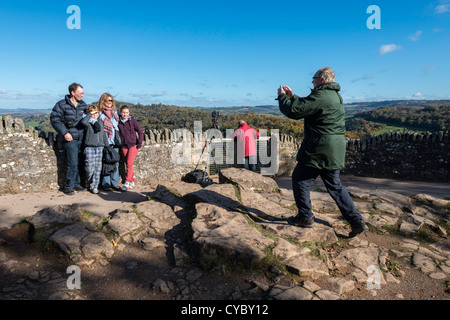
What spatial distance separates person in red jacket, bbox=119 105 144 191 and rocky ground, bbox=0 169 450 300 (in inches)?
76.4

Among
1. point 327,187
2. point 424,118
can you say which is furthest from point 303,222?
point 424,118

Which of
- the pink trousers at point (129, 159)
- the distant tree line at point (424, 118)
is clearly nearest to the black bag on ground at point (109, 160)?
the pink trousers at point (129, 159)

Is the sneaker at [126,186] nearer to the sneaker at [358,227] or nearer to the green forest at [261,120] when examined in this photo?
the sneaker at [358,227]

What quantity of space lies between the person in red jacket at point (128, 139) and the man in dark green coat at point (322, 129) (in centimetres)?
415

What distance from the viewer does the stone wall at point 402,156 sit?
28.4 feet

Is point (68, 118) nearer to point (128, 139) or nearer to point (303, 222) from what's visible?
point (128, 139)

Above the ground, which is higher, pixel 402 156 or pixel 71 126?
pixel 71 126

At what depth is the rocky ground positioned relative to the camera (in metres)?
2.56

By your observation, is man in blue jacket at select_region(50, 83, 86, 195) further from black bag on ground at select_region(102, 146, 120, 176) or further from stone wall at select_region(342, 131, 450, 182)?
stone wall at select_region(342, 131, 450, 182)

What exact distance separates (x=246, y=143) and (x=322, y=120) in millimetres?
4933

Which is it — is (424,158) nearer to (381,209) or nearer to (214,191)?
(381,209)

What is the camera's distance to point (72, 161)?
223 inches

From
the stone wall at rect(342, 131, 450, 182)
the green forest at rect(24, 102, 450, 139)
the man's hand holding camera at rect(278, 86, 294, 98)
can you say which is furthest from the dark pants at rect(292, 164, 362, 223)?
the green forest at rect(24, 102, 450, 139)
